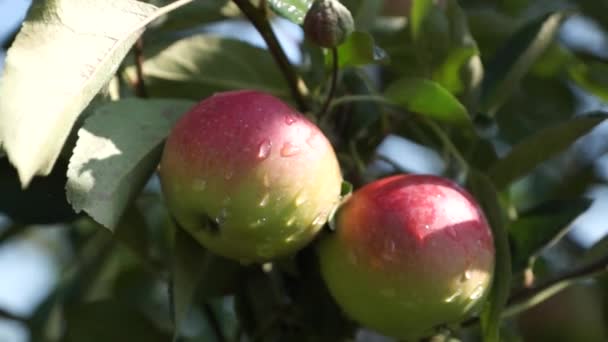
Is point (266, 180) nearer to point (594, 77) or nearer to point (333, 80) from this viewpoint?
point (333, 80)

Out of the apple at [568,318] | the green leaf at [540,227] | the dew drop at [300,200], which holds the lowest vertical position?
the apple at [568,318]

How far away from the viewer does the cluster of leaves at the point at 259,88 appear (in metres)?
0.88

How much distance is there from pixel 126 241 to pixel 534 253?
18.7 inches

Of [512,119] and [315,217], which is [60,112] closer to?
[315,217]

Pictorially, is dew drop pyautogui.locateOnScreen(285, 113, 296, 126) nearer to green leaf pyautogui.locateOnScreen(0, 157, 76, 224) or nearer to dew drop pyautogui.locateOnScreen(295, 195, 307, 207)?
dew drop pyautogui.locateOnScreen(295, 195, 307, 207)

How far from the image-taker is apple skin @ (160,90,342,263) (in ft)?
2.99

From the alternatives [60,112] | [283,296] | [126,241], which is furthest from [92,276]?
[60,112]

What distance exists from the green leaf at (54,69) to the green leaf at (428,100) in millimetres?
270

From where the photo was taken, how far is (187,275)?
100 centimetres

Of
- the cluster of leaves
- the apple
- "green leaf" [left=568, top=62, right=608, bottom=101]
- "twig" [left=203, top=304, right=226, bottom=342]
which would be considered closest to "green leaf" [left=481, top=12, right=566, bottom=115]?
the cluster of leaves

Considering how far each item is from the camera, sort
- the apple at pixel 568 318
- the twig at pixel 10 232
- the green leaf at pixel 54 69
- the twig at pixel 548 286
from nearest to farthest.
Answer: the green leaf at pixel 54 69
the twig at pixel 548 286
the twig at pixel 10 232
the apple at pixel 568 318

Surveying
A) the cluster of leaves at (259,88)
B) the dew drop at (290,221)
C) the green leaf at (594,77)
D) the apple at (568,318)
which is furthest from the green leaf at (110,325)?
the apple at (568,318)

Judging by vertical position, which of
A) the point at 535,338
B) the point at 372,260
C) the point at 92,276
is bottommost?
the point at 535,338

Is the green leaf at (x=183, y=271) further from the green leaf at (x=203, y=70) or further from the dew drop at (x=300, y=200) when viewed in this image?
the green leaf at (x=203, y=70)
